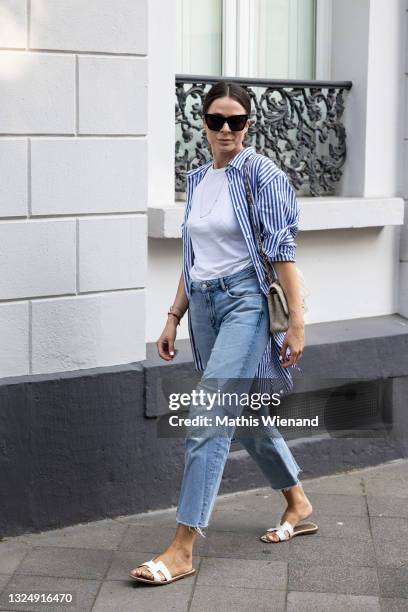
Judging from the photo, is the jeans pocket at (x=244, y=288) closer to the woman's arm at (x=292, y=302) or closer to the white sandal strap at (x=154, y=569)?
the woman's arm at (x=292, y=302)

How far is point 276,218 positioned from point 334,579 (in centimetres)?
162

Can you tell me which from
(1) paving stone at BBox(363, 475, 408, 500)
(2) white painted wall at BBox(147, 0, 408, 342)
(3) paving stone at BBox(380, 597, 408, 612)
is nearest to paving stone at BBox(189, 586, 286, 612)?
(3) paving stone at BBox(380, 597, 408, 612)

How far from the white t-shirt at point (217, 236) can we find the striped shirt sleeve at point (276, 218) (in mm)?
112

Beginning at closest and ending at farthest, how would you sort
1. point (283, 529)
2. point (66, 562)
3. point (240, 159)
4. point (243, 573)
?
point (240, 159) < point (243, 573) < point (66, 562) < point (283, 529)

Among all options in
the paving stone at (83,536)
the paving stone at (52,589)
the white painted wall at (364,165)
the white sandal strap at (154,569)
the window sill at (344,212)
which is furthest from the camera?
the white painted wall at (364,165)

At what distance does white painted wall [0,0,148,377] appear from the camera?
17.8 ft

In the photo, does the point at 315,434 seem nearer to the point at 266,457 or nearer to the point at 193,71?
the point at 266,457

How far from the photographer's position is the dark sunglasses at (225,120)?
16.4 ft

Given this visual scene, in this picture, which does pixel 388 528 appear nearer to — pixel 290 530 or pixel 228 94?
pixel 290 530

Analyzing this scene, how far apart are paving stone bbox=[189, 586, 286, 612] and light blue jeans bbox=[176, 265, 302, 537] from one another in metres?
0.26

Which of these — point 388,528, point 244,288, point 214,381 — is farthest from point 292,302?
point 388,528

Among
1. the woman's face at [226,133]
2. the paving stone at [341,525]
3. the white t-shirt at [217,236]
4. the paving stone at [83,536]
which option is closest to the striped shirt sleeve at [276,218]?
the white t-shirt at [217,236]

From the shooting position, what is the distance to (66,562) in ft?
17.3

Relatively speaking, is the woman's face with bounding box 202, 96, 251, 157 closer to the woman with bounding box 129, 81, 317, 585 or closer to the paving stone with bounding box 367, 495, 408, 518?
the woman with bounding box 129, 81, 317, 585
